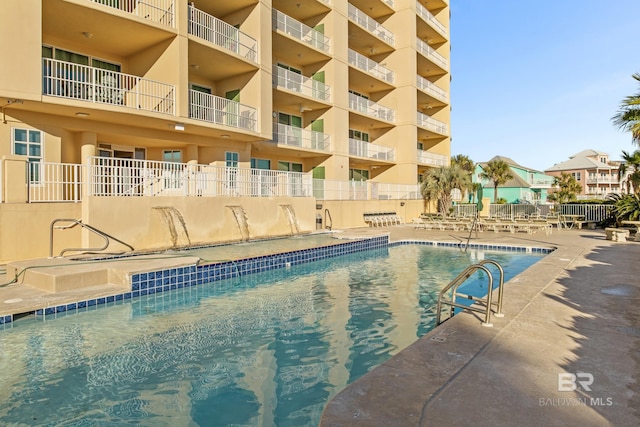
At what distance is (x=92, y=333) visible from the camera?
19.8 ft

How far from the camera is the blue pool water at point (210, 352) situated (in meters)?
3.86

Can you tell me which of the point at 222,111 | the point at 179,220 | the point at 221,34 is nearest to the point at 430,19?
the point at 221,34

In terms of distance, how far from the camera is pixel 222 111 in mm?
15828

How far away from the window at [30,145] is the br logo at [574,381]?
13440 mm

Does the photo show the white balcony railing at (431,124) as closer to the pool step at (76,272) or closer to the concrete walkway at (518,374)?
the pool step at (76,272)

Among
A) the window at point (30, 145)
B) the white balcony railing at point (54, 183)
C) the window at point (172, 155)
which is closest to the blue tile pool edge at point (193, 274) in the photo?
the white balcony railing at point (54, 183)

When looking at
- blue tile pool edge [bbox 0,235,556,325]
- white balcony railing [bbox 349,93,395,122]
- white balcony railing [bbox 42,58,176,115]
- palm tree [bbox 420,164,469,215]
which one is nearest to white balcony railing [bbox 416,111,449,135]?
white balcony railing [bbox 349,93,395,122]

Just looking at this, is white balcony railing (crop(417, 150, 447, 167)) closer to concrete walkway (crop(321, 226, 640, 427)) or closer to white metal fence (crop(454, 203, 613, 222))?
white metal fence (crop(454, 203, 613, 222))

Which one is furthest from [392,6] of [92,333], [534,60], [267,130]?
[92,333]

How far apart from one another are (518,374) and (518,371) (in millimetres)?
68

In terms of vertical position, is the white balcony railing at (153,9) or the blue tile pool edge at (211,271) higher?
the white balcony railing at (153,9)

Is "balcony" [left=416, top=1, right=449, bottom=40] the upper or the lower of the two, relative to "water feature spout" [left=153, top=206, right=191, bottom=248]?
upper

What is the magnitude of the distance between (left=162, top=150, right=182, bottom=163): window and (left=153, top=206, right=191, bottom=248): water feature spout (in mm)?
5938

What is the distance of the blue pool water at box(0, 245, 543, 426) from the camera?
386 cm
